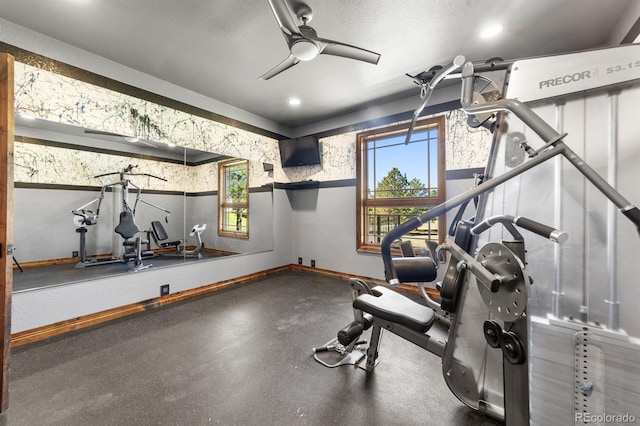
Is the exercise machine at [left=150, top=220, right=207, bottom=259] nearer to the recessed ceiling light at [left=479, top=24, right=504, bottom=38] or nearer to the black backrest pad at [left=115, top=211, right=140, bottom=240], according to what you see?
the black backrest pad at [left=115, top=211, right=140, bottom=240]

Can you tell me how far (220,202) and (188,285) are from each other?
128 cm

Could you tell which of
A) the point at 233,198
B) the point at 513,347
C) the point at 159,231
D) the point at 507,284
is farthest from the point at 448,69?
the point at 159,231

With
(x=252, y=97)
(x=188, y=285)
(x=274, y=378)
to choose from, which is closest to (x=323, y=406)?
(x=274, y=378)

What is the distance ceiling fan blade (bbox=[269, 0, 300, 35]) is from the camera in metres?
1.42

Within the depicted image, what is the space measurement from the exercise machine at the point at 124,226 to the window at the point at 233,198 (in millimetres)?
876

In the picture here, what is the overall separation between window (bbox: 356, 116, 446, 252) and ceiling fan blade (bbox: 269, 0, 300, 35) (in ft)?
→ 7.31

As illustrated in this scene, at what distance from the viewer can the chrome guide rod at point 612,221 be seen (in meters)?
1.09

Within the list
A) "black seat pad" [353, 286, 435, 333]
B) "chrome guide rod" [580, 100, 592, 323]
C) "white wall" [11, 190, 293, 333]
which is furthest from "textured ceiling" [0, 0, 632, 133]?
"white wall" [11, 190, 293, 333]

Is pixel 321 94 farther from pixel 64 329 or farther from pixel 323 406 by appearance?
pixel 64 329

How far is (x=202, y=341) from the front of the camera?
2148 mm

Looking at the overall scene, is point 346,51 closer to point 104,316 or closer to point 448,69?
point 448,69

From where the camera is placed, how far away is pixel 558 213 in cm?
124

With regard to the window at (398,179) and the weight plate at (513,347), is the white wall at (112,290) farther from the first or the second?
the weight plate at (513,347)

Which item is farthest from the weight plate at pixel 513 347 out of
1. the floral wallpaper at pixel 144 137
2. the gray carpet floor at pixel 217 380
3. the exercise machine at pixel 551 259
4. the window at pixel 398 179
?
the floral wallpaper at pixel 144 137
